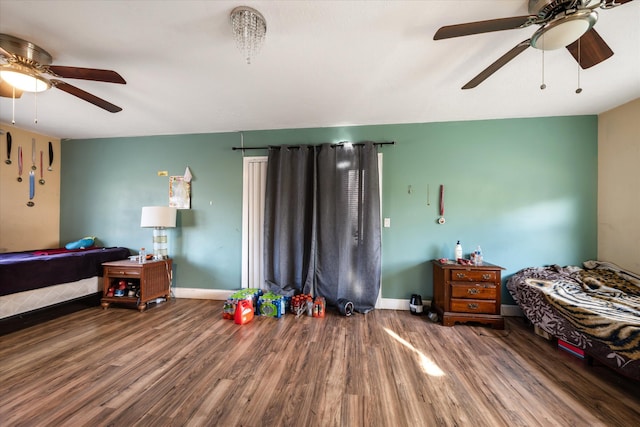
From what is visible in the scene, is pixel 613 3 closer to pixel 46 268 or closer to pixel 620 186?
pixel 620 186

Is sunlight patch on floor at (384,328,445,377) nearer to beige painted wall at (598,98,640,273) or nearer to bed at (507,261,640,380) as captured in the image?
bed at (507,261,640,380)

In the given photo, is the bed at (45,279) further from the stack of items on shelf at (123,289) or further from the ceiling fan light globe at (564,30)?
the ceiling fan light globe at (564,30)

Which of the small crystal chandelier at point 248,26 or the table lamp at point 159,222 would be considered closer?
the small crystal chandelier at point 248,26

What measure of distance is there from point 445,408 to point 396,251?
5.82 feet

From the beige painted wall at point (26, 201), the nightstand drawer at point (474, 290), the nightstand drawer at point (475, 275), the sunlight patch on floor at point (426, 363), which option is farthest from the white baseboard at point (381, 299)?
the beige painted wall at point (26, 201)

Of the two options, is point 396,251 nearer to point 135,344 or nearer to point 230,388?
point 230,388

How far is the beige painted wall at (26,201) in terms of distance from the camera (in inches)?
122

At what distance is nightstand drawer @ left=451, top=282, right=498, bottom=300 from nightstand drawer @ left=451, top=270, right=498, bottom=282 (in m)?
0.05

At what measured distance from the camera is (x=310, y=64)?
185 cm

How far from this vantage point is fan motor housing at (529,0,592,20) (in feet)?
3.84

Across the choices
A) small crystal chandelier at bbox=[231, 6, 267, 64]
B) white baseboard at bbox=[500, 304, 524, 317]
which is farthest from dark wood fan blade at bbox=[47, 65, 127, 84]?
white baseboard at bbox=[500, 304, 524, 317]

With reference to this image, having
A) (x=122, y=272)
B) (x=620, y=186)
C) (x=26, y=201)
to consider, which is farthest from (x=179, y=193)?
(x=620, y=186)

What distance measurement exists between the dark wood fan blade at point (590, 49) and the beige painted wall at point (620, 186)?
165 cm

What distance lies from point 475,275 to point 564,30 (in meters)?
2.14
